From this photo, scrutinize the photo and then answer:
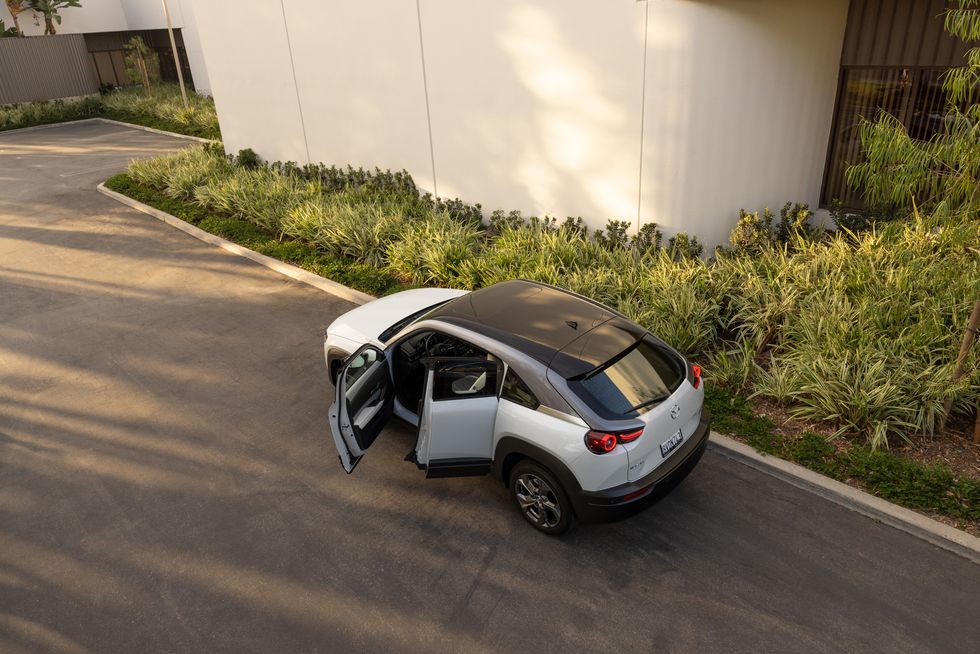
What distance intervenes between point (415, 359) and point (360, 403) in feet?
2.37

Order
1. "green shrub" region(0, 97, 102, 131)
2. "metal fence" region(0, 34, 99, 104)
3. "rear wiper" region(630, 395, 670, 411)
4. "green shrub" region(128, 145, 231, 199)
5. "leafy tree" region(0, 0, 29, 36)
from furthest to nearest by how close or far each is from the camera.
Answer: "leafy tree" region(0, 0, 29, 36) → "metal fence" region(0, 34, 99, 104) → "green shrub" region(0, 97, 102, 131) → "green shrub" region(128, 145, 231, 199) → "rear wiper" region(630, 395, 670, 411)

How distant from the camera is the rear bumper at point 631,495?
469cm

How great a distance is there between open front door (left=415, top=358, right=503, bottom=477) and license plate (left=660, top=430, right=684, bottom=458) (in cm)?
129

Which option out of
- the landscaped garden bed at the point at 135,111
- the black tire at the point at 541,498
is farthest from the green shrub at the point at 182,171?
the black tire at the point at 541,498

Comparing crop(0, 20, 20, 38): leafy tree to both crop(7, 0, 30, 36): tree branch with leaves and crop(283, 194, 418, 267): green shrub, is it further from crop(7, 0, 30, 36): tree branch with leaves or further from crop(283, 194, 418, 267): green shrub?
crop(283, 194, 418, 267): green shrub

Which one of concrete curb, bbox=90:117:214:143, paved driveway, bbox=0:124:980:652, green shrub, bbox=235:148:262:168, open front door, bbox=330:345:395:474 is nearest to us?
paved driveway, bbox=0:124:980:652

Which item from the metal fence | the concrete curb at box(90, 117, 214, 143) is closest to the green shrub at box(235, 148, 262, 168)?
the concrete curb at box(90, 117, 214, 143)

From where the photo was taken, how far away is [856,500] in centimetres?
539

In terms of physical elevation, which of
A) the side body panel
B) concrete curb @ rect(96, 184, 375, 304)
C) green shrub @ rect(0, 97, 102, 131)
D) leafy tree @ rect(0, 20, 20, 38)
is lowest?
concrete curb @ rect(96, 184, 375, 304)

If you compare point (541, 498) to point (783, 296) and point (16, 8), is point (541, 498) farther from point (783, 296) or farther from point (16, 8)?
point (16, 8)

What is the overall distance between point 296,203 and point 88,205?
584 cm

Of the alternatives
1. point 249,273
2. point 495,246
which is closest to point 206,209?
point 249,273

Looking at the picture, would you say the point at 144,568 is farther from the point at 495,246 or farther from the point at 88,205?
the point at 88,205

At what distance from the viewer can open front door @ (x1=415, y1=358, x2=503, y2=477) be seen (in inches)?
203
